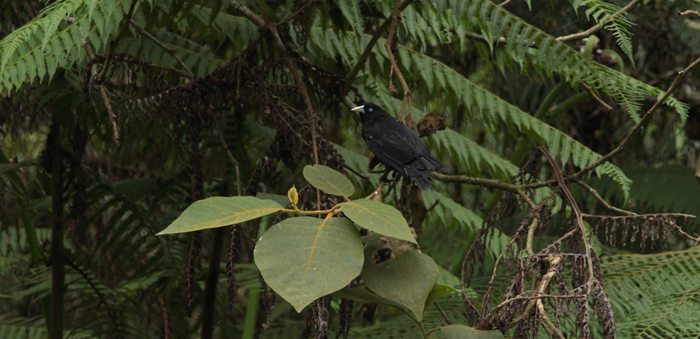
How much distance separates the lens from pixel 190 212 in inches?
33.5

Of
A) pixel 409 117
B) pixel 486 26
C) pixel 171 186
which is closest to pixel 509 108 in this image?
pixel 486 26

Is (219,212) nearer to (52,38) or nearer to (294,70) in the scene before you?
(294,70)

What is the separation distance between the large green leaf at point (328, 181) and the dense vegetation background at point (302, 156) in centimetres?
12

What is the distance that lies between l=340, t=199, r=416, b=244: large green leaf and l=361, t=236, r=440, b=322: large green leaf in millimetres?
109

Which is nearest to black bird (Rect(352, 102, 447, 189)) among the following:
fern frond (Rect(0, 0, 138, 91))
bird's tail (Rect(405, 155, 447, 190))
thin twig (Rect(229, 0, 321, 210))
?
bird's tail (Rect(405, 155, 447, 190))

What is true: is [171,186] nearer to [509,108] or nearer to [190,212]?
[509,108]

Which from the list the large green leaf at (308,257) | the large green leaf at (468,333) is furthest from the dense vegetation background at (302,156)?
the large green leaf at (308,257)

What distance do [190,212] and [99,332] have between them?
1.51m

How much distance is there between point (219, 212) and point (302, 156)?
0.48m

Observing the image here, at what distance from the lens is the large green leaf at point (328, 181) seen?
0.98 metres

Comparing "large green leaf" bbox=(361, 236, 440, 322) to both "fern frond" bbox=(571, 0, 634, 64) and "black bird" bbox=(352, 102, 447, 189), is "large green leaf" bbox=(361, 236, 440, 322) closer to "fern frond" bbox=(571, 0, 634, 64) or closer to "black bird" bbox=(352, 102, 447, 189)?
"black bird" bbox=(352, 102, 447, 189)

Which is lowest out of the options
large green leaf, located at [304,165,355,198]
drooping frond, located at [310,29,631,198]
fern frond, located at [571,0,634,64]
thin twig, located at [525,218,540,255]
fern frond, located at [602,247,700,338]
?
fern frond, located at [602,247,700,338]

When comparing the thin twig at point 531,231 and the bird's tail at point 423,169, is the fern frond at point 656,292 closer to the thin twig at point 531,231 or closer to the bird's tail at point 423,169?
the thin twig at point 531,231

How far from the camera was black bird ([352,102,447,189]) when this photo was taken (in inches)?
47.7
